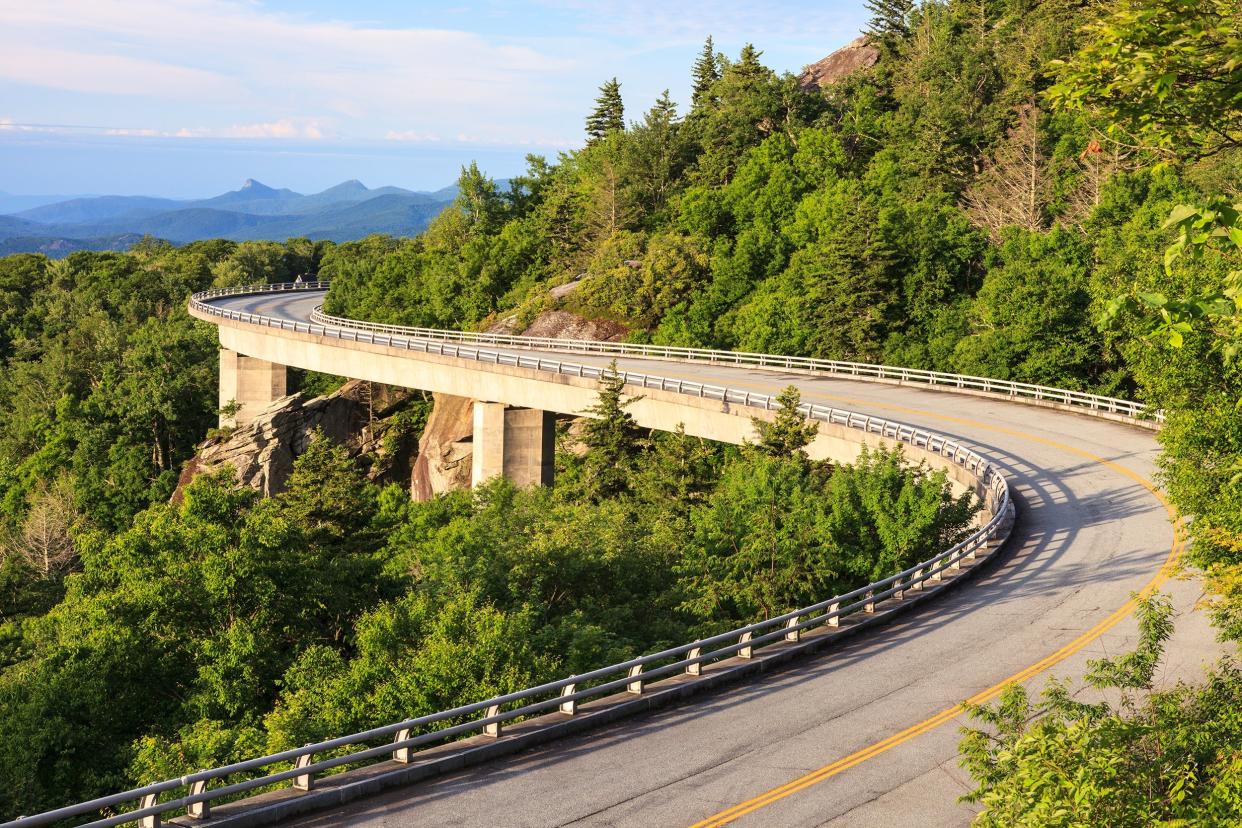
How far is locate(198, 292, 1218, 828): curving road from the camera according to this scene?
13.7m

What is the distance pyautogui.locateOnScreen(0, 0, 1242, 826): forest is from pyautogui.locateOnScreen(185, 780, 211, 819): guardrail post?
4.33 meters

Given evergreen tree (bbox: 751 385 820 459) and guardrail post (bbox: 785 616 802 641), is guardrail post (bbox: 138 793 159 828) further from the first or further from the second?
evergreen tree (bbox: 751 385 820 459)

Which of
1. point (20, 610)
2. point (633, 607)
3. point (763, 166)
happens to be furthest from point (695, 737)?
point (763, 166)

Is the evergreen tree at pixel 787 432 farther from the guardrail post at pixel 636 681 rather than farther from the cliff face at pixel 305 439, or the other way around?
the cliff face at pixel 305 439

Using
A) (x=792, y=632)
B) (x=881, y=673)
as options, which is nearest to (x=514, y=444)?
(x=792, y=632)

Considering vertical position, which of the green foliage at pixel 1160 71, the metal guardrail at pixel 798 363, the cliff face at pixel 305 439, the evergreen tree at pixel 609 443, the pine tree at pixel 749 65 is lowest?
the cliff face at pixel 305 439

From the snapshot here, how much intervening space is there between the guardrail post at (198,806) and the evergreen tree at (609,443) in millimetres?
34192

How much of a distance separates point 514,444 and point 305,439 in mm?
20915

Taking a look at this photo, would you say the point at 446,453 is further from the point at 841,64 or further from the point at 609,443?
the point at 841,64

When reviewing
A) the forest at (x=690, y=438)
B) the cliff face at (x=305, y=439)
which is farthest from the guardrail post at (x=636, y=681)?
the cliff face at (x=305, y=439)

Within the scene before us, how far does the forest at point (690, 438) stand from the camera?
12555mm

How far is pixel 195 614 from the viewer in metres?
24.1

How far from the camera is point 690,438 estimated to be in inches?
1799

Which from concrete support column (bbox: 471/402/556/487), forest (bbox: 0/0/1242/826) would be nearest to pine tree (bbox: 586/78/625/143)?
forest (bbox: 0/0/1242/826)
